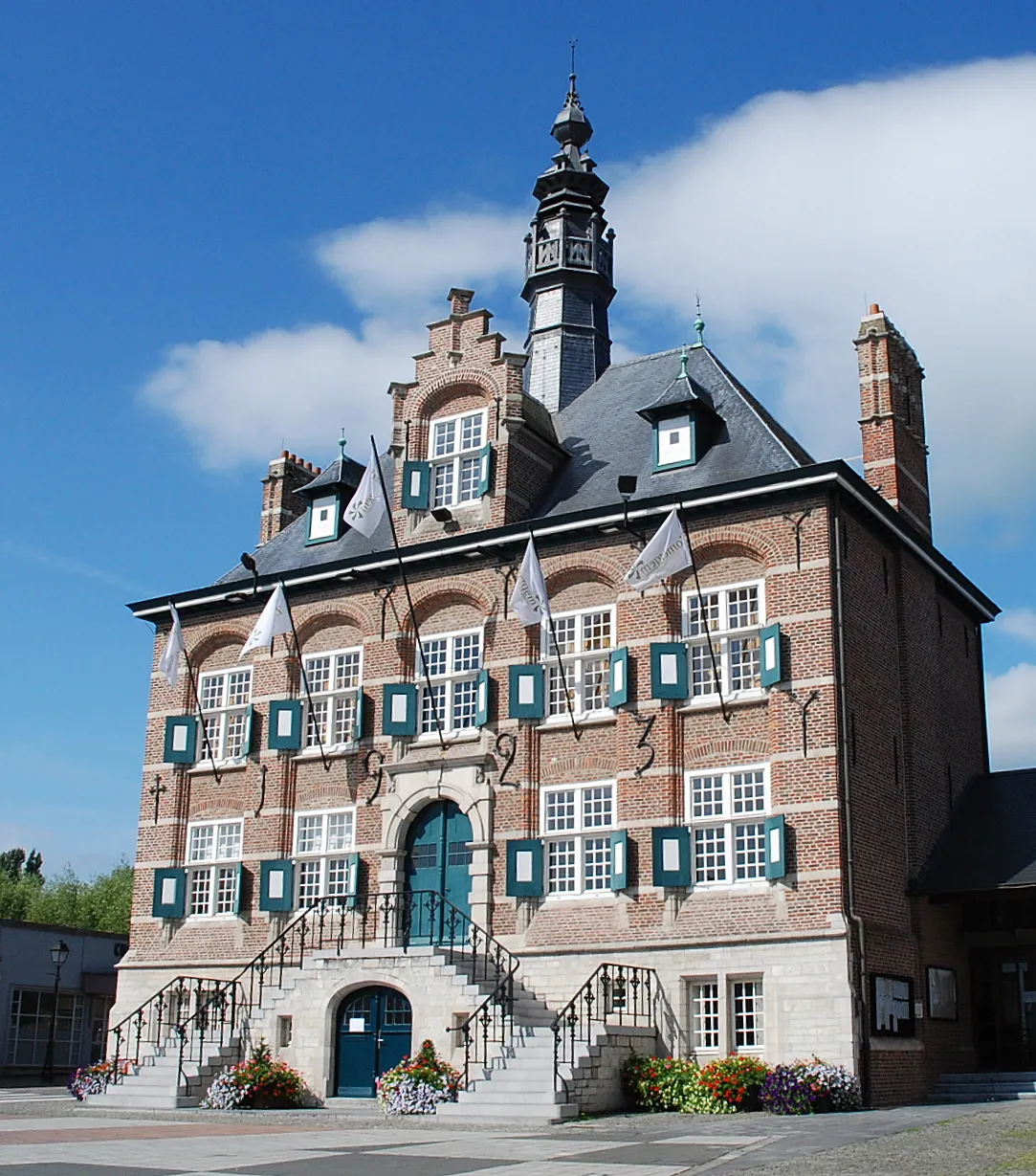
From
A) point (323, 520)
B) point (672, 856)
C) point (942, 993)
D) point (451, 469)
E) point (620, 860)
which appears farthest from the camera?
point (323, 520)

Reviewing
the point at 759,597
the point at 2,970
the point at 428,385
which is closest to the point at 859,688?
the point at 759,597

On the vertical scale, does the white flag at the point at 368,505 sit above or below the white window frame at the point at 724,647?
above

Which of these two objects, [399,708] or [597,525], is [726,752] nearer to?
[597,525]

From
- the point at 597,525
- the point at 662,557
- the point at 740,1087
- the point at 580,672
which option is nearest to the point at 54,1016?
A: the point at 580,672

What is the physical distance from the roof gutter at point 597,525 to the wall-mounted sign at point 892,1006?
7.37 meters

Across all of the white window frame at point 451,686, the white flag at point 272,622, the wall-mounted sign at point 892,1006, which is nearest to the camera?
the wall-mounted sign at point 892,1006

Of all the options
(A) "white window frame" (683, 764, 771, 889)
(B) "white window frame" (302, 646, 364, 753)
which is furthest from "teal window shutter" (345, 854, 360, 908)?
(A) "white window frame" (683, 764, 771, 889)

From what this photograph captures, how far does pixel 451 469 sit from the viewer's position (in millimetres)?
26938

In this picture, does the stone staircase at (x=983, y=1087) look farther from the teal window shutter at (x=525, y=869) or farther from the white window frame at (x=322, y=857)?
the white window frame at (x=322, y=857)

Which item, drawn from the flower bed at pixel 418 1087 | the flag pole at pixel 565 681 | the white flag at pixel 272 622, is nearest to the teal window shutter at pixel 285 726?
the white flag at pixel 272 622

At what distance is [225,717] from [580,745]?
26.6 ft

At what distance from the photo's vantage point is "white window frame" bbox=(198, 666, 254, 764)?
27719 mm

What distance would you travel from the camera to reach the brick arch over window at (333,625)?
87.6ft

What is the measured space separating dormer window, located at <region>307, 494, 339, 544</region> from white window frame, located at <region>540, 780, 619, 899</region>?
8.04 m
